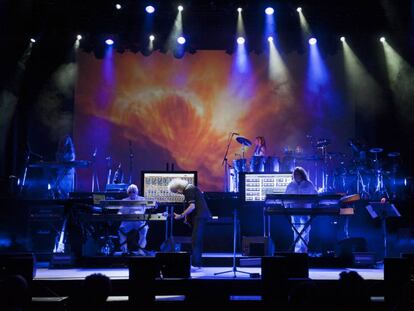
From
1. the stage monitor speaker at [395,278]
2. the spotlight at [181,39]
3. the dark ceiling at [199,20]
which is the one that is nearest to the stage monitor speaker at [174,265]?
the stage monitor speaker at [395,278]

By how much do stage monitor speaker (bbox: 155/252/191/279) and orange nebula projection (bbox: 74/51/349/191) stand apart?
7.97m

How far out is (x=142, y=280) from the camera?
6.25 m

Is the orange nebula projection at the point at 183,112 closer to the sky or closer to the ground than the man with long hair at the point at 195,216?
closer to the sky

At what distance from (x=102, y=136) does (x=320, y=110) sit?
5860mm

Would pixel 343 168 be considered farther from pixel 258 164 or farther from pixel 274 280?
pixel 274 280

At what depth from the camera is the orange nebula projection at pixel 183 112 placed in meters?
14.8

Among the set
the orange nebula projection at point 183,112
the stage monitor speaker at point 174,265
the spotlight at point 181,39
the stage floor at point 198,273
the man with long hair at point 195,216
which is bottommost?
the stage floor at point 198,273

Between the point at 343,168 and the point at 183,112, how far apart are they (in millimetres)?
4517

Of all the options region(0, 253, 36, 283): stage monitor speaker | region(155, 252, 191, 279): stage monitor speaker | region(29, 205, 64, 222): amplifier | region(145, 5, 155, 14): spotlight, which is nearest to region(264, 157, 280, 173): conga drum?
region(145, 5, 155, 14): spotlight

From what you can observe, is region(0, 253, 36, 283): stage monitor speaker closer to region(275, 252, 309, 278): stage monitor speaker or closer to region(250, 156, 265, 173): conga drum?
region(275, 252, 309, 278): stage monitor speaker

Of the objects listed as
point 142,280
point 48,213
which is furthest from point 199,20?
point 142,280

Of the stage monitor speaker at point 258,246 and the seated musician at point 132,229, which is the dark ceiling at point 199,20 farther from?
the stage monitor speaker at point 258,246

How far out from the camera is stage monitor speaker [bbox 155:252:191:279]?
6.62 metres

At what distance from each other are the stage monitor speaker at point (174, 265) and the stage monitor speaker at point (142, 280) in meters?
0.32
